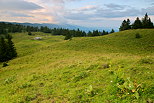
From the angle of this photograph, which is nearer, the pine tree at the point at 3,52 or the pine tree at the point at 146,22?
the pine tree at the point at 3,52

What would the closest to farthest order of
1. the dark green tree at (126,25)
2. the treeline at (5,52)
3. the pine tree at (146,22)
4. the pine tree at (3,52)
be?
1. the pine tree at (3,52)
2. the treeline at (5,52)
3. the pine tree at (146,22)
4. the dark green tree at (126,25)

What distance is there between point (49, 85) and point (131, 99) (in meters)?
7.83

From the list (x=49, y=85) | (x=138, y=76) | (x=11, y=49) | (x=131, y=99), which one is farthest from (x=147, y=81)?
(x=11, y=49)

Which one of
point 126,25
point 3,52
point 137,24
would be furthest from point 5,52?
point 126,25

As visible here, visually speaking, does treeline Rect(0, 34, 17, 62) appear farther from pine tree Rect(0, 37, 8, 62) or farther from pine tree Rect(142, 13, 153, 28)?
pine tree Rect(142, 13, 153, 28)

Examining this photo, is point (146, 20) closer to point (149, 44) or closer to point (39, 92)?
point (149, 44)

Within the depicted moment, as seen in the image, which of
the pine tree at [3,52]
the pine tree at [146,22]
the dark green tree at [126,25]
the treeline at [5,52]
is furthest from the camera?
the dark green tree at [126,25]

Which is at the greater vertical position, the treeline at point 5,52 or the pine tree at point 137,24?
the pine tree at point 137,24

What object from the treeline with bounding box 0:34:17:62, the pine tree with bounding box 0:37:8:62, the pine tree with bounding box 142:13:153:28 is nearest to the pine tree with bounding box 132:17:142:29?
the pine tree with bounding box 142:13:153:28

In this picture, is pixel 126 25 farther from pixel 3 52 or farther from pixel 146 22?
pixel 3 52

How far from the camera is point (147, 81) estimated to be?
27.8 feet

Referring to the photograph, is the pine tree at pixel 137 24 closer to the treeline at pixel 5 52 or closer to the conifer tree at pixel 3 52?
the treeline at pixel 5 52

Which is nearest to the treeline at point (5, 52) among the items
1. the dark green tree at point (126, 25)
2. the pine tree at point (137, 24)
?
the pine tree at point (137, 24)

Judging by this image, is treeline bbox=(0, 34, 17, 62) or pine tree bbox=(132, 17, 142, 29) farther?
pine tree bbox=(132, 17, 142, 29)
